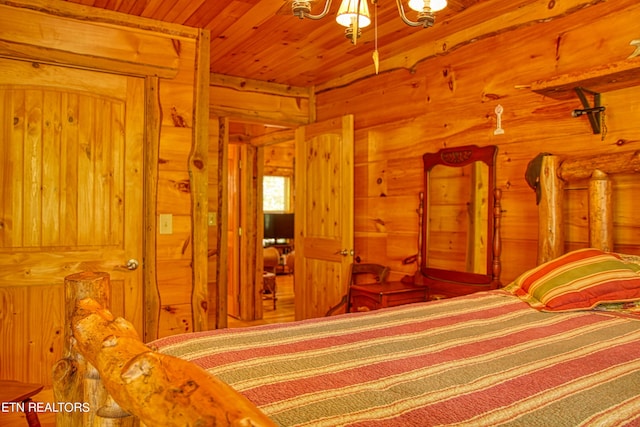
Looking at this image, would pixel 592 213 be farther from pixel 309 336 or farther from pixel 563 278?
pixel 309 336

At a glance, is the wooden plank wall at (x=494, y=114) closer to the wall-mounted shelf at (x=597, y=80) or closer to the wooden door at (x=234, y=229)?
the wall-mounted shelf at (x=597, y=80)

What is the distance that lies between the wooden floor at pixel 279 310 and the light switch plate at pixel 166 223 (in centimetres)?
218

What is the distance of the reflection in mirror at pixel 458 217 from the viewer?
307cm

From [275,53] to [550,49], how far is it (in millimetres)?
1910

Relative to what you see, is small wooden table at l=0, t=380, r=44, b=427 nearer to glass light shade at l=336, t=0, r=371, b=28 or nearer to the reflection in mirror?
glass light shade at l=336, t=0, r=371, b=28

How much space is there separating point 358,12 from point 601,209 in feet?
5.15

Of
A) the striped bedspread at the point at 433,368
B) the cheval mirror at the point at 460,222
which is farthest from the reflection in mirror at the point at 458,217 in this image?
the striped bedspread at the point at 433,368

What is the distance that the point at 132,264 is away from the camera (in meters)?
2.89

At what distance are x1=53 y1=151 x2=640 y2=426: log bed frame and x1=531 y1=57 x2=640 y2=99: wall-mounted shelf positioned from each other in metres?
2.21

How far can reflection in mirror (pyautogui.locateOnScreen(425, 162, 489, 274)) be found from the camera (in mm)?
3068

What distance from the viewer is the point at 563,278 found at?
2096mm

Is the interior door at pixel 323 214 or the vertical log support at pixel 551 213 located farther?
the interior door at pixel 323 214

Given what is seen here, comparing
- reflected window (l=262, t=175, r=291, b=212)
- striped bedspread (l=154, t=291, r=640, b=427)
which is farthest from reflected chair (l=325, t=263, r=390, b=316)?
reflected window (l=262, t=175, r=291, b=212)

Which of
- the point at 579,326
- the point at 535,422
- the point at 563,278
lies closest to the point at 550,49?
the point at 563,278
